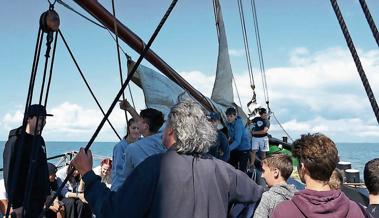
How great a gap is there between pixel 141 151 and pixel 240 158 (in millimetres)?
4086

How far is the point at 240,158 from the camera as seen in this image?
624 centimetres

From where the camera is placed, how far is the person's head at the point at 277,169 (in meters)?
2.52

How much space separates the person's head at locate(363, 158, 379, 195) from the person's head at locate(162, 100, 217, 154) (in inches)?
31.7

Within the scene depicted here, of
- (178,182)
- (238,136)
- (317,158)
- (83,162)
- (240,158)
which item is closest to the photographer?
(178,182)

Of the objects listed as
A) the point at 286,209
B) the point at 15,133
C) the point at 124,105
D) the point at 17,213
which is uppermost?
the point at 124,105

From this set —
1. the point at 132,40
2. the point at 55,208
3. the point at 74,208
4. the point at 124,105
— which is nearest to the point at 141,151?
the point at 124,105

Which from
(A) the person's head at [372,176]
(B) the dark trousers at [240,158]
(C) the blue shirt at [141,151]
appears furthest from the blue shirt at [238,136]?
(A) the person's head at [372,176]

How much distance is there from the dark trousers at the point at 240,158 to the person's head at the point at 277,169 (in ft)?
11.7

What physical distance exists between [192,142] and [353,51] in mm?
673

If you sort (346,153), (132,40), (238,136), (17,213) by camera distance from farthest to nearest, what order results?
(346,153) → (238,136) → (132,40) → (17,213)

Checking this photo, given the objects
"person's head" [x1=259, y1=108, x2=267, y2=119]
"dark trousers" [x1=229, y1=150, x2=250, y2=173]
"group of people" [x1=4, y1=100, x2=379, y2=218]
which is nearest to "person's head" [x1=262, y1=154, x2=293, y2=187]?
"group of people" [x1=4, y1=100, x2=379, y2=218]

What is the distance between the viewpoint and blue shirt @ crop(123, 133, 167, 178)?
228 cm

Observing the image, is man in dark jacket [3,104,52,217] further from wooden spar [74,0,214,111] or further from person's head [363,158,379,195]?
person's head [363,158,379,195]

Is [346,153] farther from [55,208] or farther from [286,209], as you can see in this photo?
[286,209]
